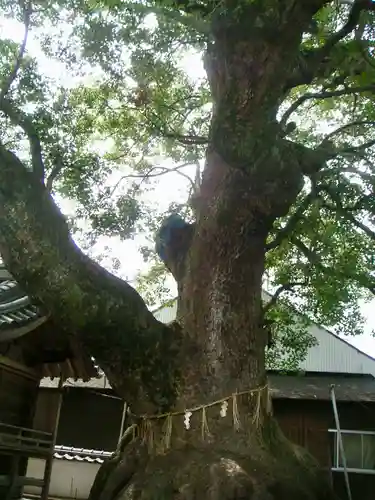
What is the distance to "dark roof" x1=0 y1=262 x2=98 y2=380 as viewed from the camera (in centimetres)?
710

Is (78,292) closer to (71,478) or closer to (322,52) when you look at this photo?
(322,52)

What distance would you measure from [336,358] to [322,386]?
170 centimetres

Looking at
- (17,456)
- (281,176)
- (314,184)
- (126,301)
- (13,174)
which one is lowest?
(17,456)

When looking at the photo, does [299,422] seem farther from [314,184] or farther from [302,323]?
[314,184]

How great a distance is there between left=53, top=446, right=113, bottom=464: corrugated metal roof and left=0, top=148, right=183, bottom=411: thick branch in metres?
8.84

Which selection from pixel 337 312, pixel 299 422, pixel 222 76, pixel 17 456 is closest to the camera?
pixel 222 76

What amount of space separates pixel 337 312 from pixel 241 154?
549cm

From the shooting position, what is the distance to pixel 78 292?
16.7ft

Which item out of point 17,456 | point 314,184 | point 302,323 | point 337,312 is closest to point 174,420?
point 17,456

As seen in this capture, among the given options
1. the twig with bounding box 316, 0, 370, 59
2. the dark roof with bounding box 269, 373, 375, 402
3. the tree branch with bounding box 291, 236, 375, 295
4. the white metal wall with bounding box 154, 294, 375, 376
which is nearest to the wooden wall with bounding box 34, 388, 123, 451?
the white metal wall with bounding box 154, 294, 375, 376

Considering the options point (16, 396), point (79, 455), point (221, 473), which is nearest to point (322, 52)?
point (221, 473)

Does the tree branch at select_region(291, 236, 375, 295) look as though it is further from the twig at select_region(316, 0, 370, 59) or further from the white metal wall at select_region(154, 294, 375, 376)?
the white metal wall at select_region(154, 294, 375, 376)

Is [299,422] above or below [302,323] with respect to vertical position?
below

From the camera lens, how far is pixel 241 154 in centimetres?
571
